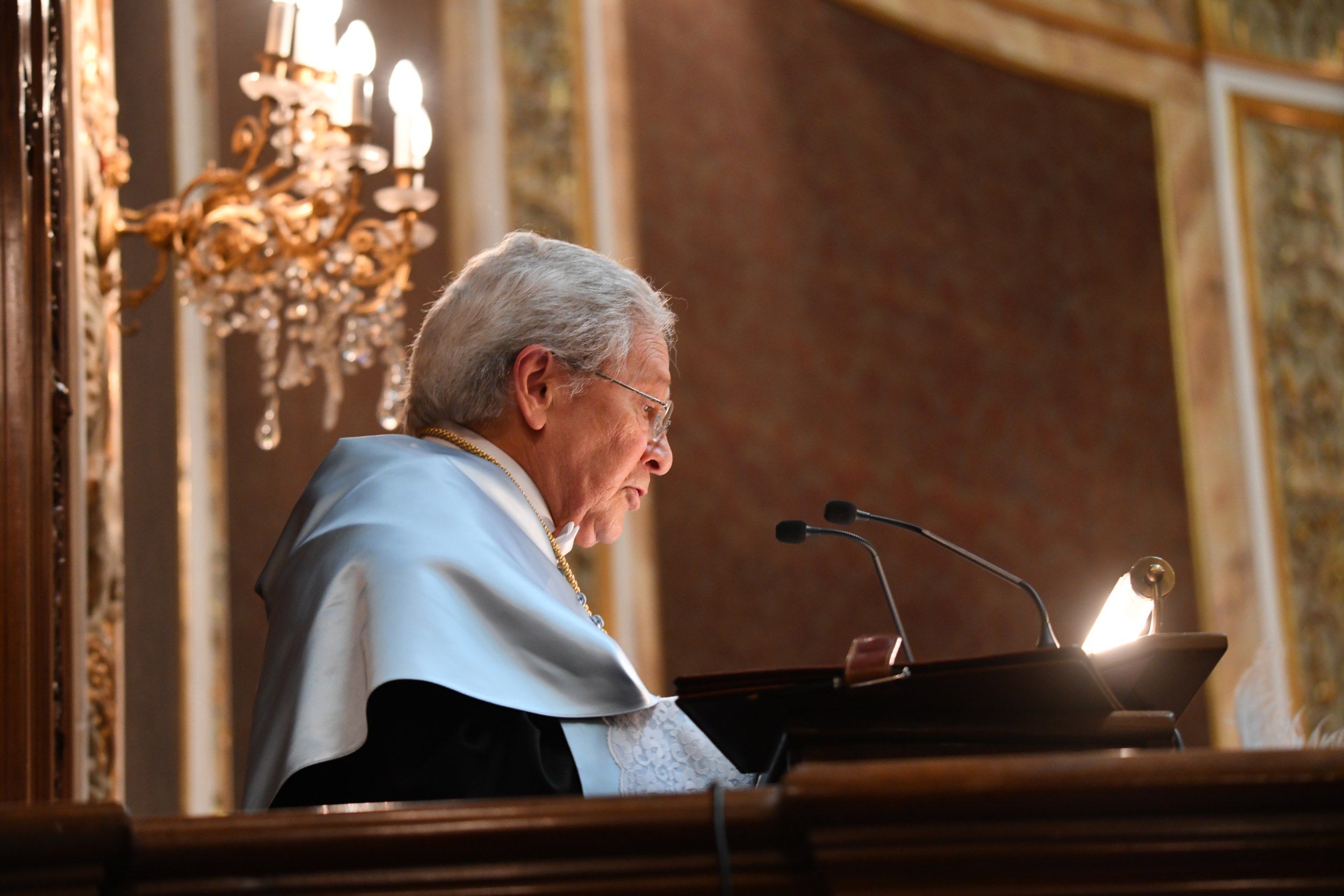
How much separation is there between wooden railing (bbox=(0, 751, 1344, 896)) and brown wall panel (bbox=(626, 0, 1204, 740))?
4411mm

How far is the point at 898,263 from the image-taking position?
652 cm

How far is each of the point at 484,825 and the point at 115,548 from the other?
2728 millimetres

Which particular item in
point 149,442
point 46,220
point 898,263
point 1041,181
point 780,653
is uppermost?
point 1041,181

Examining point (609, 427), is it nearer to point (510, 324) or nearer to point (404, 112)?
point (510, 324)

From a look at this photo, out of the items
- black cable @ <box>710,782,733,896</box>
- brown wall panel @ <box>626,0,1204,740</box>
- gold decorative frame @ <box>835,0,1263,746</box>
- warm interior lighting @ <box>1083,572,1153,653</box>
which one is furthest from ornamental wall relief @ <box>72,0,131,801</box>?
gold decorative frame @ <box>835,0,1263,746</box>

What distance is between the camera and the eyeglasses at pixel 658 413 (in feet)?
7.80

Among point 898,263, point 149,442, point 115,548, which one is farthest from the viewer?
point 898,263

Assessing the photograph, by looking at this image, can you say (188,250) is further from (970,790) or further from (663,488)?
(970,790)

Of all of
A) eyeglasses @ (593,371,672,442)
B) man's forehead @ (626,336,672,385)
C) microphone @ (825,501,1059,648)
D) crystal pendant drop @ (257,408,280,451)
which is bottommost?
microphone @ (825,501,1059,648)

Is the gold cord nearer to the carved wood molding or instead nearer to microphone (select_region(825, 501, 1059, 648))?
microphone (select_region(825, 501, 1059, 648))

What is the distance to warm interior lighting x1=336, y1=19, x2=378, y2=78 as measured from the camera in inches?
144

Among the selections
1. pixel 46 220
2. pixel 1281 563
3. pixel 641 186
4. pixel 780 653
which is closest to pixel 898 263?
pixel 641 186

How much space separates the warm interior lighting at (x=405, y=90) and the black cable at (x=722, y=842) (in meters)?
3.00

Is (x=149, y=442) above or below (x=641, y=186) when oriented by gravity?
below
